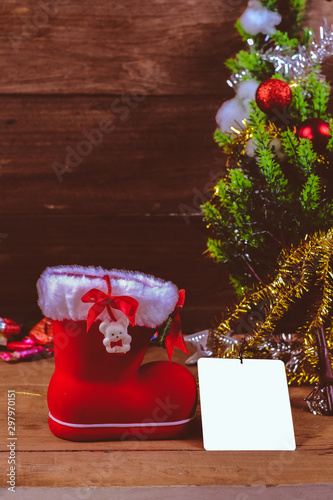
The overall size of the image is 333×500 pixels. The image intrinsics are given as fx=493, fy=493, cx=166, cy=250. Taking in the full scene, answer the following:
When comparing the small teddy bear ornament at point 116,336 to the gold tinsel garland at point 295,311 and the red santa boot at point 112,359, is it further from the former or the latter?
the gold tinsel garland at point 295,311

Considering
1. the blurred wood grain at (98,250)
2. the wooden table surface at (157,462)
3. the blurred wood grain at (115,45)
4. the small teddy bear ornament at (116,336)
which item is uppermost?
the blurred wood grain at (115,45)

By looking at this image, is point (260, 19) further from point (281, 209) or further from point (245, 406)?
point (245, 406)

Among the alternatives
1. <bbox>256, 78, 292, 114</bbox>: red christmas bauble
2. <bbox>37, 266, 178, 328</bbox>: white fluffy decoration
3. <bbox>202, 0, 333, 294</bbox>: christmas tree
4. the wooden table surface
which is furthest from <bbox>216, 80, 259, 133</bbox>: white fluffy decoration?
the wooden table surface

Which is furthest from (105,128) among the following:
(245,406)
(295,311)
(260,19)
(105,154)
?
(245,406)

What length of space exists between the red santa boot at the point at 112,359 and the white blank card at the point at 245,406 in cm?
3

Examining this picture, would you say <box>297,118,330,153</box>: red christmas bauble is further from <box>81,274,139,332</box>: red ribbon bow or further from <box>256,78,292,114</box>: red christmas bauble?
<box>81,274,139,332</box>: red ribbon bow

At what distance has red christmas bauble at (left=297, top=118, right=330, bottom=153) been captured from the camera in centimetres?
85

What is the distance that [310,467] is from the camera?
Answer: 24.8 inches

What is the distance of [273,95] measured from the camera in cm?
88

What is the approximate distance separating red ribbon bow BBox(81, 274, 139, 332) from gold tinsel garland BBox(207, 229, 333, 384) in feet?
0.71

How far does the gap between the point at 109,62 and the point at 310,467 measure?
978 mm

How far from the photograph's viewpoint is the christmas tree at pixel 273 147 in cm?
85

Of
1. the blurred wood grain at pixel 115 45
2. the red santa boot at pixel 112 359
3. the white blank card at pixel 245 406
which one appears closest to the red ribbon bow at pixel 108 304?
the red santa boot at pixel 112 359

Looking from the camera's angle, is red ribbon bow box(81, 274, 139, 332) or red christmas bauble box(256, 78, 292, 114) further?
red christmas bauble box(256, 78, 292, 114)
